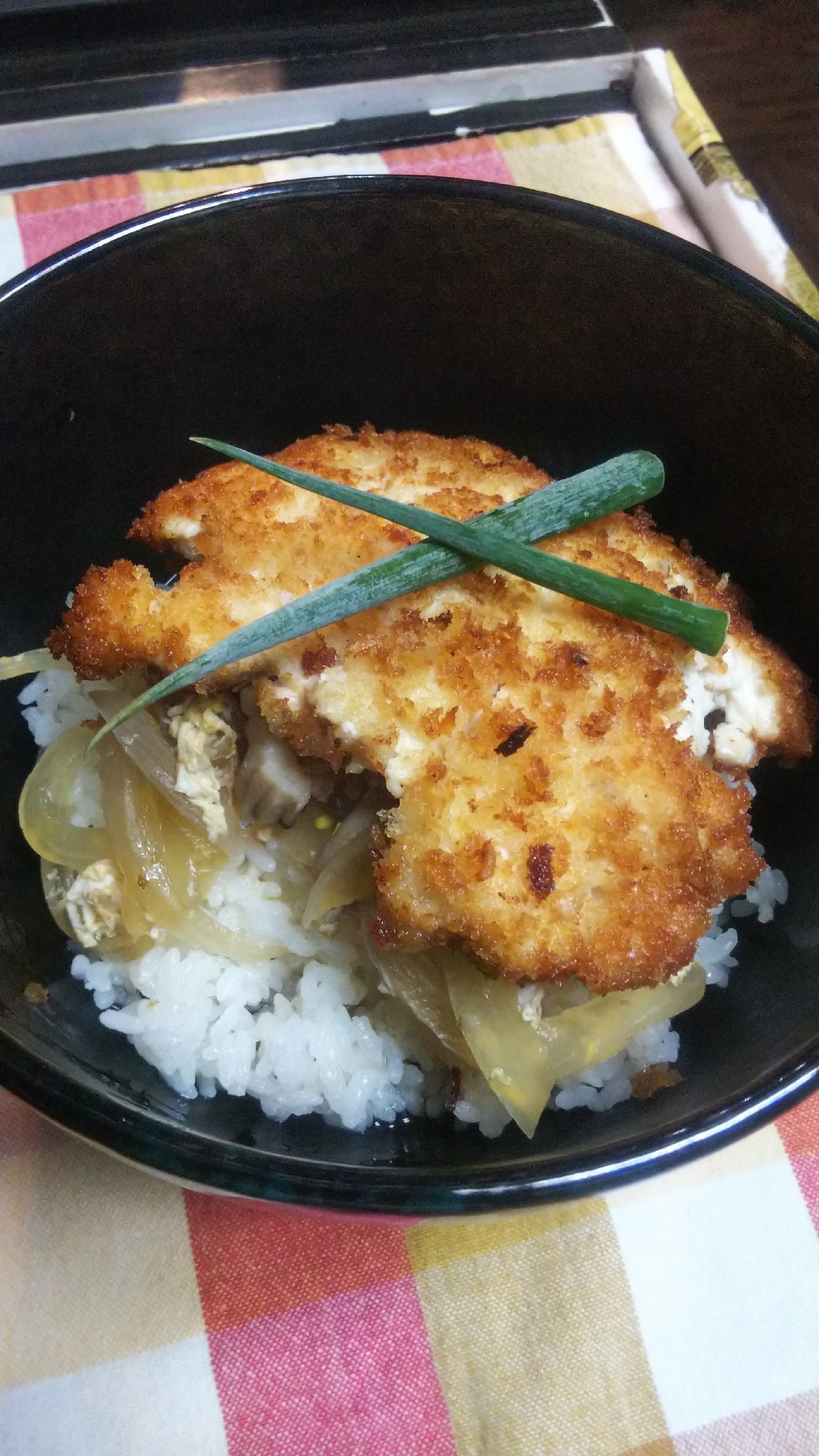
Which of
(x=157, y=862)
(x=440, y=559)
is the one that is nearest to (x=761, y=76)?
(x=440, y=559)

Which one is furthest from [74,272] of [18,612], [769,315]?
[769,315]

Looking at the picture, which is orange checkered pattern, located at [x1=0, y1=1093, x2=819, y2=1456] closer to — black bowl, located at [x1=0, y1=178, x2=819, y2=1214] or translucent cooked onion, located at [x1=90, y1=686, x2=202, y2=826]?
black bowl, located at [x1=0, y1=178, x2=819, y2=1214]

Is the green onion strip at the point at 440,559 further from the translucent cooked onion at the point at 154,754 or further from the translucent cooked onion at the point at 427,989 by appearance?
the translucent cooked onion at the point at 427,989

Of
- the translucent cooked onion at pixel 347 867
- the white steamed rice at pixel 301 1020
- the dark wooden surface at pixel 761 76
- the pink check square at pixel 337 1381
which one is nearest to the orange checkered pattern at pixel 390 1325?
the pink check square at pixel 337 1381

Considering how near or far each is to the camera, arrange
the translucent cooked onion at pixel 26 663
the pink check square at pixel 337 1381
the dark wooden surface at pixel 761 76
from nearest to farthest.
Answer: the pink check square at pixel 337 1381
the translucent cooked onion at pixel 26 663
the dark wooden surface at pixel 761 76

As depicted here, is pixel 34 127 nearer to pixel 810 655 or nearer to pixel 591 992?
pixel 810 655

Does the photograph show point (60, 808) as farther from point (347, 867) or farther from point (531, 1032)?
point (531, 1032)

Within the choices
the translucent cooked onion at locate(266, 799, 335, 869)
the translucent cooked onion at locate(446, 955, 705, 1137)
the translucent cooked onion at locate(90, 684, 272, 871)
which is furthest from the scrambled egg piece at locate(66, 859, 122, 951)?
the translucent cooked onion at locate(446, 955, 705, 1137)
